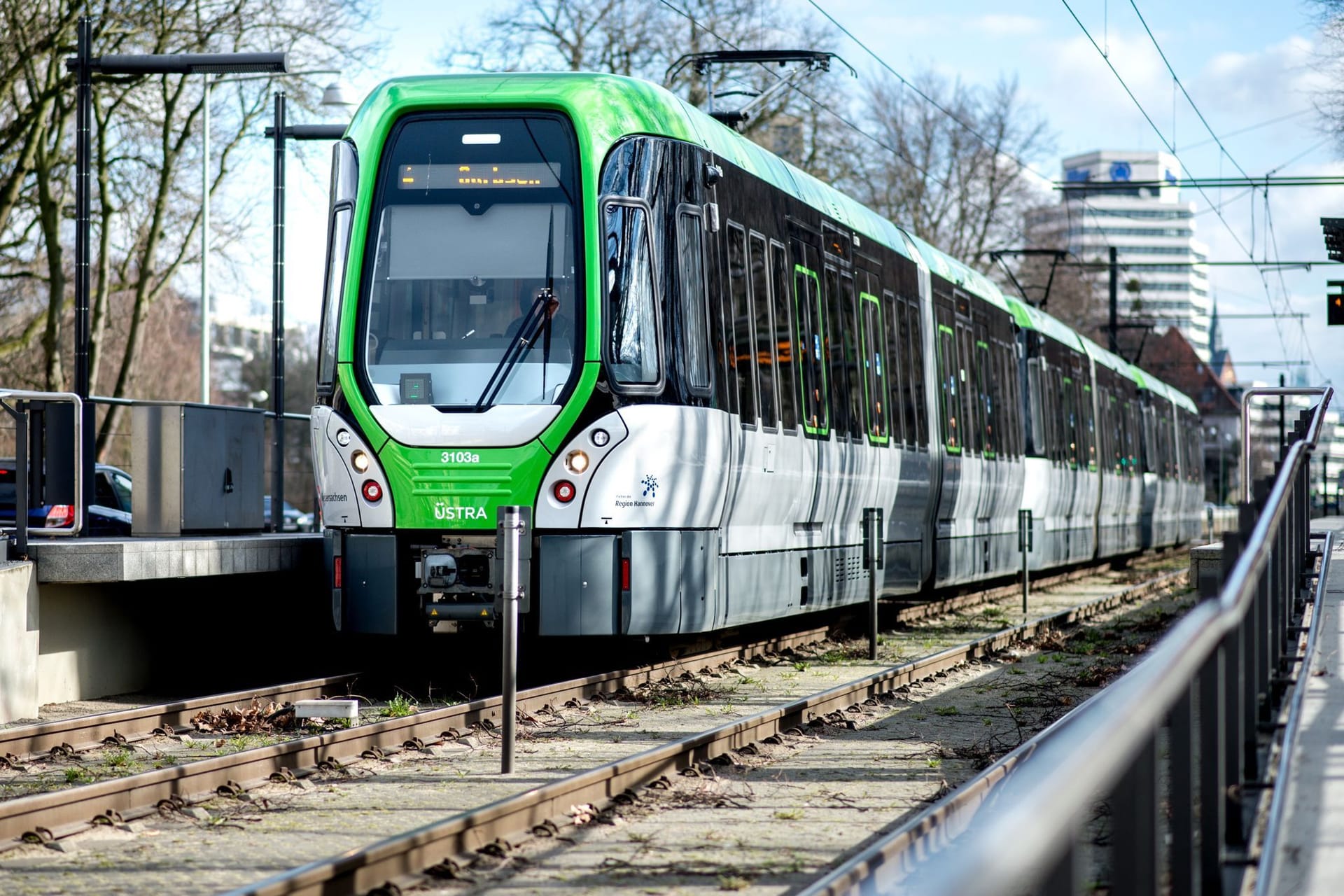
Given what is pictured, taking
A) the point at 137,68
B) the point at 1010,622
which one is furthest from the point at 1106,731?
the point at 1010,622

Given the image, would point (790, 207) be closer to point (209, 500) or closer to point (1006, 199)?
point (209, 500)

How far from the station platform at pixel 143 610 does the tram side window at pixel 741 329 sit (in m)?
3.36

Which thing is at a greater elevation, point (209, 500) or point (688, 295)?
point (688, 295)

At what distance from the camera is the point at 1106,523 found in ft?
101

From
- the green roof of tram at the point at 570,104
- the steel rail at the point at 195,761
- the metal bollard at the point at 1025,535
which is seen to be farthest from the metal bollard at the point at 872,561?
the metal bollard at the point at 1025,535

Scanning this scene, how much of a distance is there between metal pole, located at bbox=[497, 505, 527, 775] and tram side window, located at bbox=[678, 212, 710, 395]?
3028 mm

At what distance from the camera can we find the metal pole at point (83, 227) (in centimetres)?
1482

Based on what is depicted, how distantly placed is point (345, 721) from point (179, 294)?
113ft

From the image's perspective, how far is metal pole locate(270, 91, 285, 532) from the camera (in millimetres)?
17578

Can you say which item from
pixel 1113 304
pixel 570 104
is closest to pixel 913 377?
pixel 570 104

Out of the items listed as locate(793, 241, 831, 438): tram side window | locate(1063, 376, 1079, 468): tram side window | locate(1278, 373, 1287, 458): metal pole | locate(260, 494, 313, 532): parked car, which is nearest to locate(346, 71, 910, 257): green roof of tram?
locate(793, 241, 831, 438): tram side window

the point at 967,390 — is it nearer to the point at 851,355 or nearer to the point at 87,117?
the point at 851,355

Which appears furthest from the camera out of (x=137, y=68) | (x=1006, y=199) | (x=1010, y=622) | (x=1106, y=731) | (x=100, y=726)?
(x=1006, y=199)

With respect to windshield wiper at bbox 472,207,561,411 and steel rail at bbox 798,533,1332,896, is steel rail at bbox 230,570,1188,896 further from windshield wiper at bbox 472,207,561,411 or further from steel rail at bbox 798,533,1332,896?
windshield wiper at bbox 472,207,561,411
